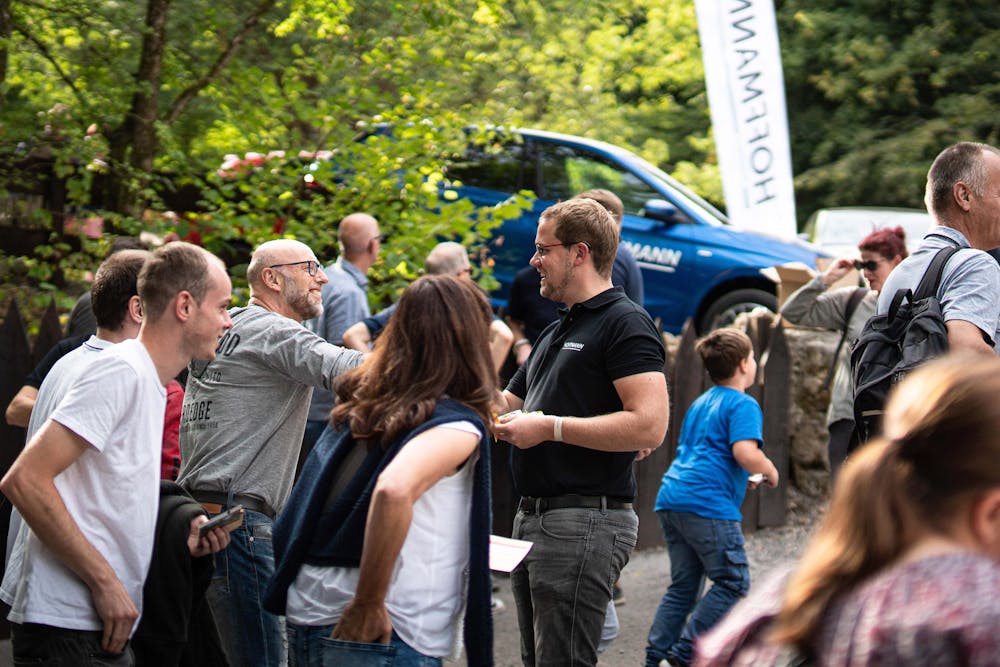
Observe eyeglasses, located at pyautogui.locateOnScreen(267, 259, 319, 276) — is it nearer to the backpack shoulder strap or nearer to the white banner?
the backpack shoulder strap

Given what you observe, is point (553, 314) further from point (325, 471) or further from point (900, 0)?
point (900, 0)

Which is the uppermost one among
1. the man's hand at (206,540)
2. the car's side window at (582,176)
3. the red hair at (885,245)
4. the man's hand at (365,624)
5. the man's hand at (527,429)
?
the car's side window at (582,176)

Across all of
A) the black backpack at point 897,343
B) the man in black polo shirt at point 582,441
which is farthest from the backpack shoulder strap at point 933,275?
the man in black polo shirt at point 582,441

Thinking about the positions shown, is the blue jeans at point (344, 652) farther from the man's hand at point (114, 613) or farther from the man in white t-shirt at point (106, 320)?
the man in white t-shirt at point (106, 320)

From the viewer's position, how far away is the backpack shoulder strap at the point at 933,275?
12.9ft

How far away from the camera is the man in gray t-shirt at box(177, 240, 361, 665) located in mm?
3789

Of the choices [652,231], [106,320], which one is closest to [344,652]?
[106,320]

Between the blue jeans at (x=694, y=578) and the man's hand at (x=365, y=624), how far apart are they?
9.03 feet

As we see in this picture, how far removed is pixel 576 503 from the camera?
154 inches

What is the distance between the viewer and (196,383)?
3.93 meters

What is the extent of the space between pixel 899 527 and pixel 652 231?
8745mm

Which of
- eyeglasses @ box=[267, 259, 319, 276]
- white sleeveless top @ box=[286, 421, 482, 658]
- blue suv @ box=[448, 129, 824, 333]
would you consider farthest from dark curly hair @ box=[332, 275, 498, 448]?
blue suv @ box=[448, 129, 824, 333]

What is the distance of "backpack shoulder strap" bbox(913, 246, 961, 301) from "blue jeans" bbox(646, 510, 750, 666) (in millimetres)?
1760

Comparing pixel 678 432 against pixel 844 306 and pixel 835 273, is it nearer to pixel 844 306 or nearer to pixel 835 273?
pixel 844 306
